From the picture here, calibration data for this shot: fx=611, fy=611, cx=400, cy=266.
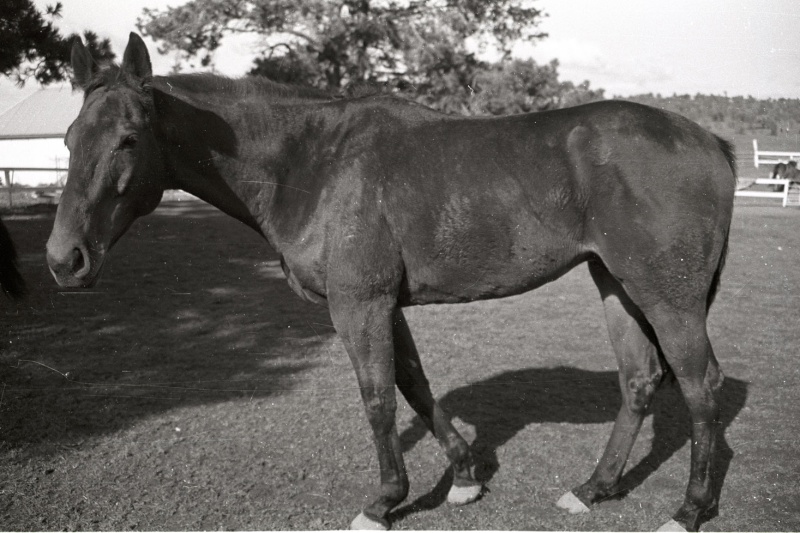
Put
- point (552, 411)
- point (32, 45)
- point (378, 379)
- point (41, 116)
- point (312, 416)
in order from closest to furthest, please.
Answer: point (378, 379) → point (312, 416) → point (552, 411) → point (32, 45) → point (41, 116)

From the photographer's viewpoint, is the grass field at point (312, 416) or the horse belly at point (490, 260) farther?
the grass field at point (312, 416)

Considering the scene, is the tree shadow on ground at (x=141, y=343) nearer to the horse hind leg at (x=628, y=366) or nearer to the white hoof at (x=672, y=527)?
the horse hind leg at (x=628, y=366)

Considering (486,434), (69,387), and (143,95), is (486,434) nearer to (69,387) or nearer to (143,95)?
(143,95)

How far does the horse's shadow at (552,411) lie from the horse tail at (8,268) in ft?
14.5

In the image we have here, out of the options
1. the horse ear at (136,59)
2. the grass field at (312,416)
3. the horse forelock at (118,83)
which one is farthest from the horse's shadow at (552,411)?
the horse ear at (136,59)

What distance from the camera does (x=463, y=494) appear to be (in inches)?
160

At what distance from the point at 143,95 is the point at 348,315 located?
5.67 feet

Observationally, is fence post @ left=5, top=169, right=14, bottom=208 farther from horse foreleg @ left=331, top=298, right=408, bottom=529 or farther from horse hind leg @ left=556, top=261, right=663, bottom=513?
horse hind leg @ left=556, top=261, right=663, bottom=513

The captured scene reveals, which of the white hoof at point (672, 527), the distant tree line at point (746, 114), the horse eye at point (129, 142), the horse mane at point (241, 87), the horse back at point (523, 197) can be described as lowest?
the white hoof at point (672, 527)

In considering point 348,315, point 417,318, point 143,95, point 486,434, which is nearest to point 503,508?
point 486,434

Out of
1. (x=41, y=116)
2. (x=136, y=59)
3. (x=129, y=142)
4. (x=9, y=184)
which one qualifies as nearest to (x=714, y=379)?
(x=129, y=142)

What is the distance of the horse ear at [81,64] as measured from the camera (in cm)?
343

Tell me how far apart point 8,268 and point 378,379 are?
4.69 meters

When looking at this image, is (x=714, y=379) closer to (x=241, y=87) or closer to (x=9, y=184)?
(x=241, y=87)
